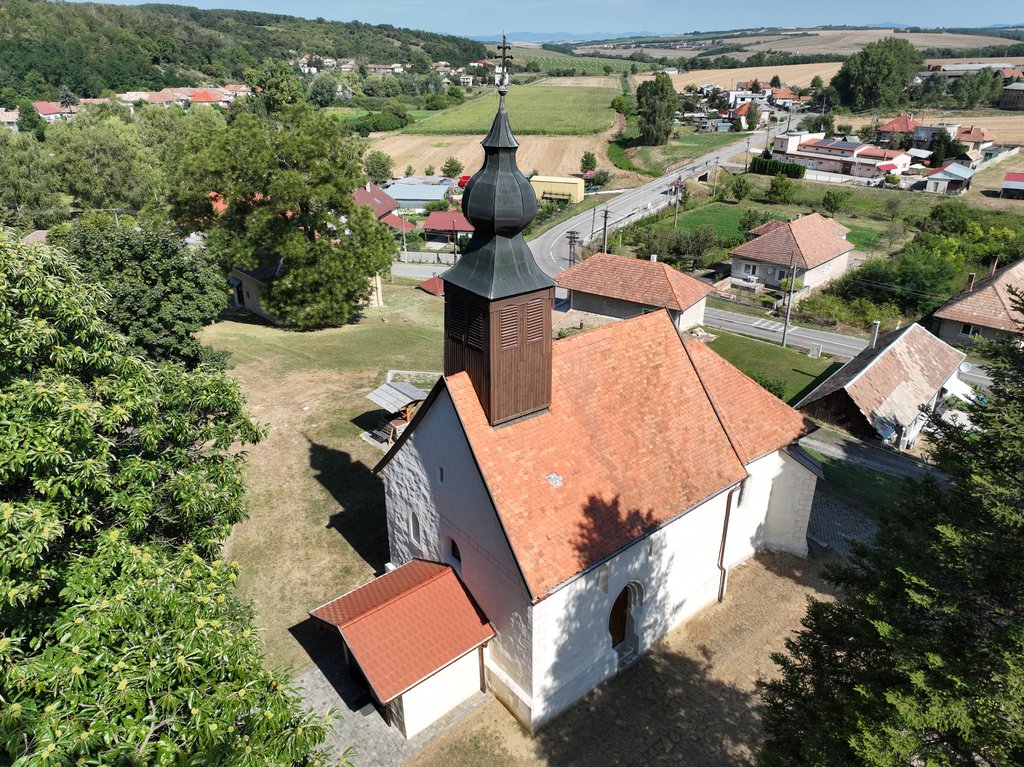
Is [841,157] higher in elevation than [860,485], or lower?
higher

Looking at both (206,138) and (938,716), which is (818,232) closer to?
(206,138)

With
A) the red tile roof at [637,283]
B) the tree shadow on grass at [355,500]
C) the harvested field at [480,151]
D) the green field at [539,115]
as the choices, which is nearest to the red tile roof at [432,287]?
the red tile roof at [637,283]

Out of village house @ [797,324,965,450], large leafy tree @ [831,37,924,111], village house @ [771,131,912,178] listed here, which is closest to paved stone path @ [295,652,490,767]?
village house @ [797,324,965,450]

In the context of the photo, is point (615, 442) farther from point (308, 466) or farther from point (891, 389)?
point (891, 389)

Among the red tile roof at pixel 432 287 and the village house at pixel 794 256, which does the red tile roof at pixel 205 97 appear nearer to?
the red tile roof at pixel 432 287

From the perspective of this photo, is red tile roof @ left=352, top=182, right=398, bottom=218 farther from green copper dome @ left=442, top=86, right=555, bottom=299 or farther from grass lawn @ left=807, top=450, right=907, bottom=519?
green copper dome @ left=442, top=86, right=555, bottom=299

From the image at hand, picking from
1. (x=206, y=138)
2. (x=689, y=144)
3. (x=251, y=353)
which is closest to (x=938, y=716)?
(x=251, y=353)

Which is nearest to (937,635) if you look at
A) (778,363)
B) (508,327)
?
(508,327)
